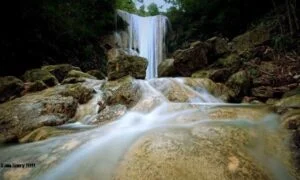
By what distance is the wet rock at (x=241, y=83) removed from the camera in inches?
276

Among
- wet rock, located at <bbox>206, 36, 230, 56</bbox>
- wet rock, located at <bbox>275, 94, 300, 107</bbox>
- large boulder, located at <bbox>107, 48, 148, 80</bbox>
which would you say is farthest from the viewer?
wet rock, located at <bbox>206, 36, 230, 56</bbox>

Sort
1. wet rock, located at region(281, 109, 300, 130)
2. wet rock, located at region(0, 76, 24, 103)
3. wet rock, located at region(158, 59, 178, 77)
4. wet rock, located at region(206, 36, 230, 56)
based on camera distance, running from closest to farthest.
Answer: wet rock, located at region(281, 109, 300, 130)
wet rock, located at region(0, 76, 24, 103)
wet rock, located at region(206, 36, 230, 56)
wet rock, located at region(158, 59, 178, 77)

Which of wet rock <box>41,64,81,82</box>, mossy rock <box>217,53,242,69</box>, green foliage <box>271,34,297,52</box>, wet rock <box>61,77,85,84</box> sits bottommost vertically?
wet rock <box>61,77,85,84</box>

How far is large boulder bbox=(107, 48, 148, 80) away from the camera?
8111mm

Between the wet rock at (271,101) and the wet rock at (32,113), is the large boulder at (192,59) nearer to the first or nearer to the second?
the wet rock at (271,101)

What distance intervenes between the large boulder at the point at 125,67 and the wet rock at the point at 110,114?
2.52 meters

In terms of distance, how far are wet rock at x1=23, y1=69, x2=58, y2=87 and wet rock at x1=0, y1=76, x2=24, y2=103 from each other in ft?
3.55

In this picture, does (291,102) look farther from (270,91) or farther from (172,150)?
(172,150)

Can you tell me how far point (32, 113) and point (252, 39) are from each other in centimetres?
978

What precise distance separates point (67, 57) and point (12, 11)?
387 cm

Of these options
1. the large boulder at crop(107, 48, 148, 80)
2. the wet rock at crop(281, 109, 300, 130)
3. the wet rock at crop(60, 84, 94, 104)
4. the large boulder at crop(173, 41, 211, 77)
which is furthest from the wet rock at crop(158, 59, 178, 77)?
the wet rock at crop(281, 109, 300, 130)

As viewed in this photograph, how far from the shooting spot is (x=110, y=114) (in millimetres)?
5359

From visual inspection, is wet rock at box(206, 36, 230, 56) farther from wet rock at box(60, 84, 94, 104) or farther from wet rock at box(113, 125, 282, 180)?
wet rock at box(113, 125, 282, 180)

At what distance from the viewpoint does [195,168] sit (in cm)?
261
